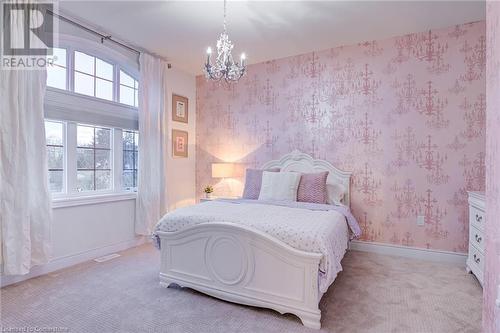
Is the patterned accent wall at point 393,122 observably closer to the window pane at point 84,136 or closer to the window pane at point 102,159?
the window pane at point 102,159

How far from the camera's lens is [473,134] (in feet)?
9.78

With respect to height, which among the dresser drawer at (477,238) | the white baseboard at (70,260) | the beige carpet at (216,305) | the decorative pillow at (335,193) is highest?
the decorative pillow at (335,193)

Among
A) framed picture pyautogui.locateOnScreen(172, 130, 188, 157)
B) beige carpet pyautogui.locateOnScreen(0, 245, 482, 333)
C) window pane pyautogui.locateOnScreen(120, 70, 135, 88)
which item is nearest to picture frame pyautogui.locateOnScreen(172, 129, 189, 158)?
framed picture pyautogui.locateOnScreen(172, 130, 188, 157)

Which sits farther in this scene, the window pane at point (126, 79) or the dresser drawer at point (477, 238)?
the window pane at point (126, 79)

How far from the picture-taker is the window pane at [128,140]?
369cm

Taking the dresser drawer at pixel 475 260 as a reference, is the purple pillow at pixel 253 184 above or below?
above

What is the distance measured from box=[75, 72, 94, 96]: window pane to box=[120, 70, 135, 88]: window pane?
0.44m

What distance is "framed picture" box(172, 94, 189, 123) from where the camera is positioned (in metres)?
4.24

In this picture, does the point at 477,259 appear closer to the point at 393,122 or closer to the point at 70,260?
the point at 393,122

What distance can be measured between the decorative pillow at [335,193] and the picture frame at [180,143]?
2290 millimetres

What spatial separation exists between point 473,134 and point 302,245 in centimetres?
248

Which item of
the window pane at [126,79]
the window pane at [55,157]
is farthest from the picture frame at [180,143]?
the window pane at [55,157]

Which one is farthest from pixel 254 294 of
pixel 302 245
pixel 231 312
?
pixel 302 245

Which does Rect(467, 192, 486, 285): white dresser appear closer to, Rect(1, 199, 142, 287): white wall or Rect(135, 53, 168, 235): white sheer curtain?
Rect(135, 53, 168, 235): white sheer curtain
